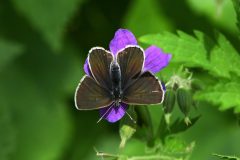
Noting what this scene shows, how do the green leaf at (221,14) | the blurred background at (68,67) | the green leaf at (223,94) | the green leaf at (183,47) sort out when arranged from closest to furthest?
the green leaf at (223,94)
the green leaf at (183,47)
the green leaf at (221,14)
the blurred background at (68,67)

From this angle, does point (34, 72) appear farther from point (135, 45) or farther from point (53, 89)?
point (135, 45)

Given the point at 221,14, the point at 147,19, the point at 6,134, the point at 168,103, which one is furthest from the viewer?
the point at 147,19

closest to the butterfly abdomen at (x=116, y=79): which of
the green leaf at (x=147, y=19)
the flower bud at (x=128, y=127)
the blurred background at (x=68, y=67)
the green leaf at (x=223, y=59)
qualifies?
the flower bud at (x=128, y=127)

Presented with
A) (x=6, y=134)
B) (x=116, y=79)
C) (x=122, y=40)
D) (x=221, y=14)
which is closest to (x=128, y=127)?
(x=116, y=79)

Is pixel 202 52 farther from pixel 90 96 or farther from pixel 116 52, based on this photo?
pixel 90 96

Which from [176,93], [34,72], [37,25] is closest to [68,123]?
[34,72]

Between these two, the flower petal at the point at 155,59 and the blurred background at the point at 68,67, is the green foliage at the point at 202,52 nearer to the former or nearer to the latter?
the flower petal at the point at 155,59

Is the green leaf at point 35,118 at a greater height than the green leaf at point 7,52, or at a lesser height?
lesser
